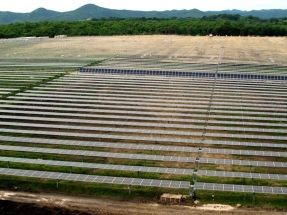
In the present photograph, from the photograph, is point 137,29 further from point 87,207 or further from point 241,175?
point 87,207

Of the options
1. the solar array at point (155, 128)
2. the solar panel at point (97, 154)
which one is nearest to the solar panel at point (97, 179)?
the solar array at point (155, 128)

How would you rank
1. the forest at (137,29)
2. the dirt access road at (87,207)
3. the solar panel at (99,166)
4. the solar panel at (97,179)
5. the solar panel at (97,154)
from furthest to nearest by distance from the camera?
the forest at (137,29), the solar panel at (97,154), the solar panel at (99,166), the solar panel at (97,179), the dirt access road at (87,207)

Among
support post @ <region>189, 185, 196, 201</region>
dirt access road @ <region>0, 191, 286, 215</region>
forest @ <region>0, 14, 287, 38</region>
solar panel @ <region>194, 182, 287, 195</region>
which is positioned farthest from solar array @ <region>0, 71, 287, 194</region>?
forest @ <region>0, 14, 287, 38</region>

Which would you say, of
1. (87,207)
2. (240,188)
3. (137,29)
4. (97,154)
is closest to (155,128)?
(97,154)

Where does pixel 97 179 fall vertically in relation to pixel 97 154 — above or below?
below

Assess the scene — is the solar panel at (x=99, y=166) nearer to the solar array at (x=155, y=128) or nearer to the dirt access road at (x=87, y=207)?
the solar array at (x=155, y=128)

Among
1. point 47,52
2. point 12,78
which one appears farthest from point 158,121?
point 47,52
